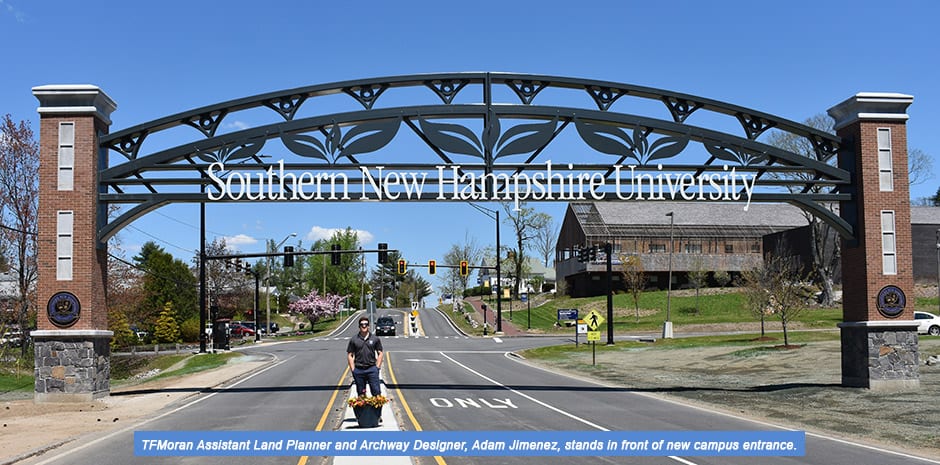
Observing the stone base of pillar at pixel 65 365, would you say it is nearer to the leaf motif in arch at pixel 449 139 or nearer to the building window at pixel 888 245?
the leaf motif in arch at pixel 449 139

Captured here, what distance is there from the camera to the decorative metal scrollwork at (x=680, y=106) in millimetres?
22219

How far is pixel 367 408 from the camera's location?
13.8 metres

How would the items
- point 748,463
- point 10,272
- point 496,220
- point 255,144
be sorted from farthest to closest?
point 496,220 → point 10,272 → point 255,144 → point 748,463

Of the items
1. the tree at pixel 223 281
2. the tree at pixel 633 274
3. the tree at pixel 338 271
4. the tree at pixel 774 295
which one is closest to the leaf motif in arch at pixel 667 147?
the tree at pixel 774 295

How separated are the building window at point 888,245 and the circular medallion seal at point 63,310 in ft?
67.9

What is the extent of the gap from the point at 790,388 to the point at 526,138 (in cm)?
1023

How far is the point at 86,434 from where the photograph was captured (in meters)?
15.3

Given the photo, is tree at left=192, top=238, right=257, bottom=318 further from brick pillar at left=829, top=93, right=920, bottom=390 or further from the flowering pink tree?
brick pillar at left=829, top=93, right=920, bottom=390

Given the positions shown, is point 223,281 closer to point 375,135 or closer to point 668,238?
point 668,238

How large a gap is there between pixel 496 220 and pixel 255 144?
2012 inches

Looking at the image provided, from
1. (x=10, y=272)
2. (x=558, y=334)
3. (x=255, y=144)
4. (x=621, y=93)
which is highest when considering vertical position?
(x=621, y=93)

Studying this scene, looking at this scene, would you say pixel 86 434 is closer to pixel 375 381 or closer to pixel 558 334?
pixel 375 381

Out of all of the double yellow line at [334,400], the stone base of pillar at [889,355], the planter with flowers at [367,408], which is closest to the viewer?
the double yellow line at [334,400]

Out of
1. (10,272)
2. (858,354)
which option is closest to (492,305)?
(10,272)
